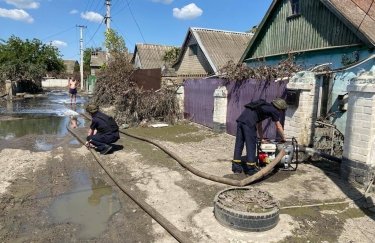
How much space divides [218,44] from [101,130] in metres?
16.4

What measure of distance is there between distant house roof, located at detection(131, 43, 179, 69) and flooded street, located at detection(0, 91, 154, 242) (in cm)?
2417

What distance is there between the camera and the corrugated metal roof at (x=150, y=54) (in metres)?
33.4

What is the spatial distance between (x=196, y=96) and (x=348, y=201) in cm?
851

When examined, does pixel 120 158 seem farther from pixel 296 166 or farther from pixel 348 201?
pixel 348 201

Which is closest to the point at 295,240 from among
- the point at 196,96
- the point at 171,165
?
the point at 171,165

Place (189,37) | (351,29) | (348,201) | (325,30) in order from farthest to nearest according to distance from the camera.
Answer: (189,37), (325,30), (351,29), (348,201)

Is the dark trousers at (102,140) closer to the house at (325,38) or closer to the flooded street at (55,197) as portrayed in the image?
the flooded street at (55,197)

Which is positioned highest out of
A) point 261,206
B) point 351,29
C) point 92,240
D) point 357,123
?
point 351,29

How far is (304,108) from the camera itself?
7520 mm

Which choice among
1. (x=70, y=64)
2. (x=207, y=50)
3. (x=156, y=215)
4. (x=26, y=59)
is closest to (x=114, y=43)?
(x=207, y=50)

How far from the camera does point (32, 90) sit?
121ft

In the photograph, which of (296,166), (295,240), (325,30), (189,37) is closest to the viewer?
(295,240)

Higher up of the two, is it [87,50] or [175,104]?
[87,50]

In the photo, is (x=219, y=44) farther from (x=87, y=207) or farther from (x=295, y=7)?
(x=87, y=207)
